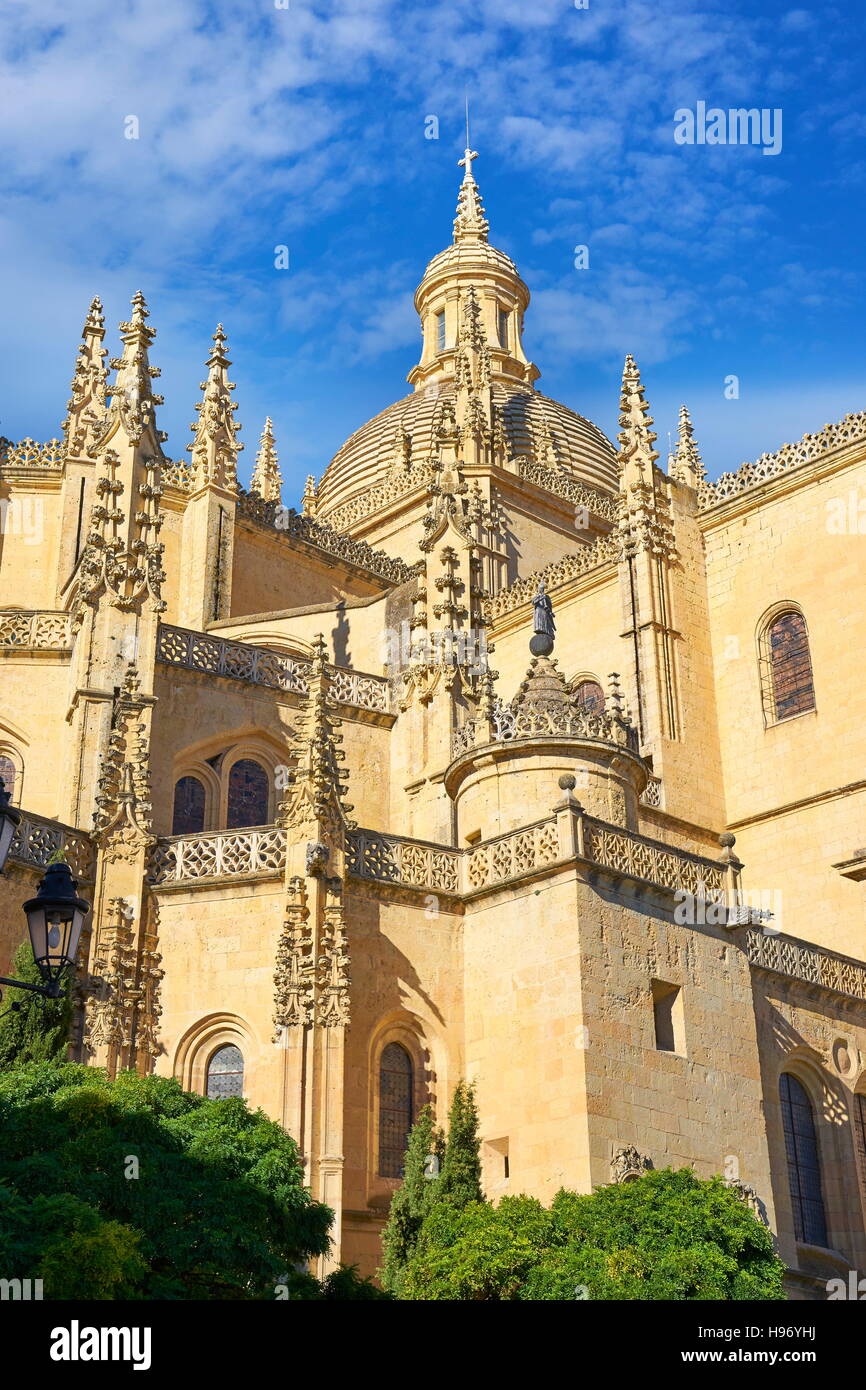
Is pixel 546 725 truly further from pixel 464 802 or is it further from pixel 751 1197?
pixel 751 1197

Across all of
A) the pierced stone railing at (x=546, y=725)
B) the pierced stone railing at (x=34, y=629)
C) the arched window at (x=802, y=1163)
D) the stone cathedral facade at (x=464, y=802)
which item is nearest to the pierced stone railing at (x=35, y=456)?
the stone cathedral facade at (x=464, y=802)

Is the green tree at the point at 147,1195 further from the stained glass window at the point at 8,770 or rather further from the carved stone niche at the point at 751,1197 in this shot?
the stained glass window at the point at 8,770

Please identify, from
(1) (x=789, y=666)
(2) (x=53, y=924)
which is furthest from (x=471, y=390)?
(2) (x=53, y=924)

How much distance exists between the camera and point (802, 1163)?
25.5 m

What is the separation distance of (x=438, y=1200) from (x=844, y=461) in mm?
18134

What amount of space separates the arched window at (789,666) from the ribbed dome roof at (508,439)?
16.0 meters

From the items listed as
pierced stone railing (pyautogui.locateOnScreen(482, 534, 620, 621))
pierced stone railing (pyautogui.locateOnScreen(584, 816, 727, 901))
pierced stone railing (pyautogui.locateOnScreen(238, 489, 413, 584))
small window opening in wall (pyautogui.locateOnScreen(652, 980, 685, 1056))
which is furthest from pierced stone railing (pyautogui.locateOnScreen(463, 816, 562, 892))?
pierced stone railing (pyautogui.locateOnScreen(238, 489, 413, 584))

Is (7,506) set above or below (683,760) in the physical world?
above
